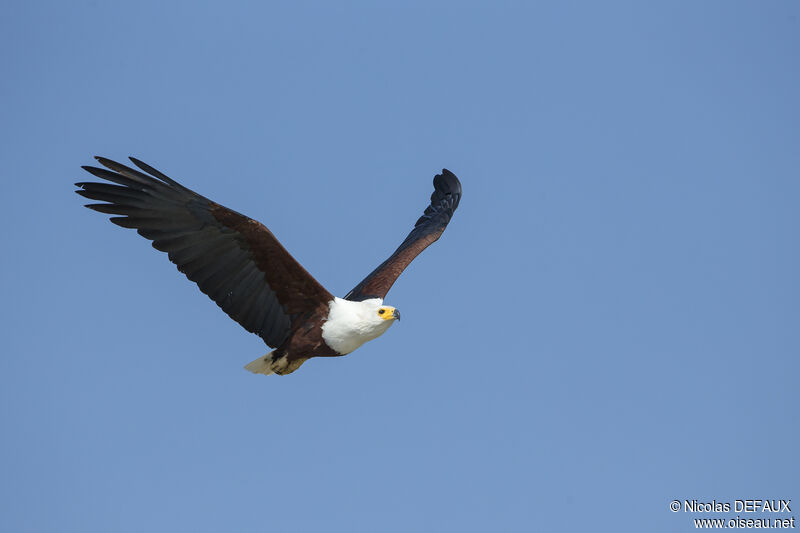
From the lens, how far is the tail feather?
41.3 ft

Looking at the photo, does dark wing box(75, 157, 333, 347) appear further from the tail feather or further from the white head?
the tail feather

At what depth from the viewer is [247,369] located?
1263cm

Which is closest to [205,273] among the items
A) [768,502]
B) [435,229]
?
[435,229]

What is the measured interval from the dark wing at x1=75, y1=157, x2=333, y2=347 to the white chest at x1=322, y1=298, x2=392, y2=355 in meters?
0.22

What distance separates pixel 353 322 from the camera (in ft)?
40.2

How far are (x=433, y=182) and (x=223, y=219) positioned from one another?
22.7 feet

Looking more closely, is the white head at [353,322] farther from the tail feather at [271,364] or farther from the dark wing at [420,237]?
the dark wing at [420,237]

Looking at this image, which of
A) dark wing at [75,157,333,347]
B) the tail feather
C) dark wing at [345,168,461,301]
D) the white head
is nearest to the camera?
dark wing at [75,157,333,347]

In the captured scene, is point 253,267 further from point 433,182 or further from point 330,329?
point 433,182

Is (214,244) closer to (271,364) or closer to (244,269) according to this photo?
(244,269)

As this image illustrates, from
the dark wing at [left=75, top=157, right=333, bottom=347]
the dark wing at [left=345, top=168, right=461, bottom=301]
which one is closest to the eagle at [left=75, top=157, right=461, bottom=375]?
the dark wing at [left=75, top=157, right=333, bottom=347]

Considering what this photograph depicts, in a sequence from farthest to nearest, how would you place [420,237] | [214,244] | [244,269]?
1. [420,237]
2. [244,269]
3. [214,244]

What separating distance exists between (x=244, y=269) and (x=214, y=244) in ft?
1.66

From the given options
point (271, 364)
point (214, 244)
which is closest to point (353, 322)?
point (271, 364)
